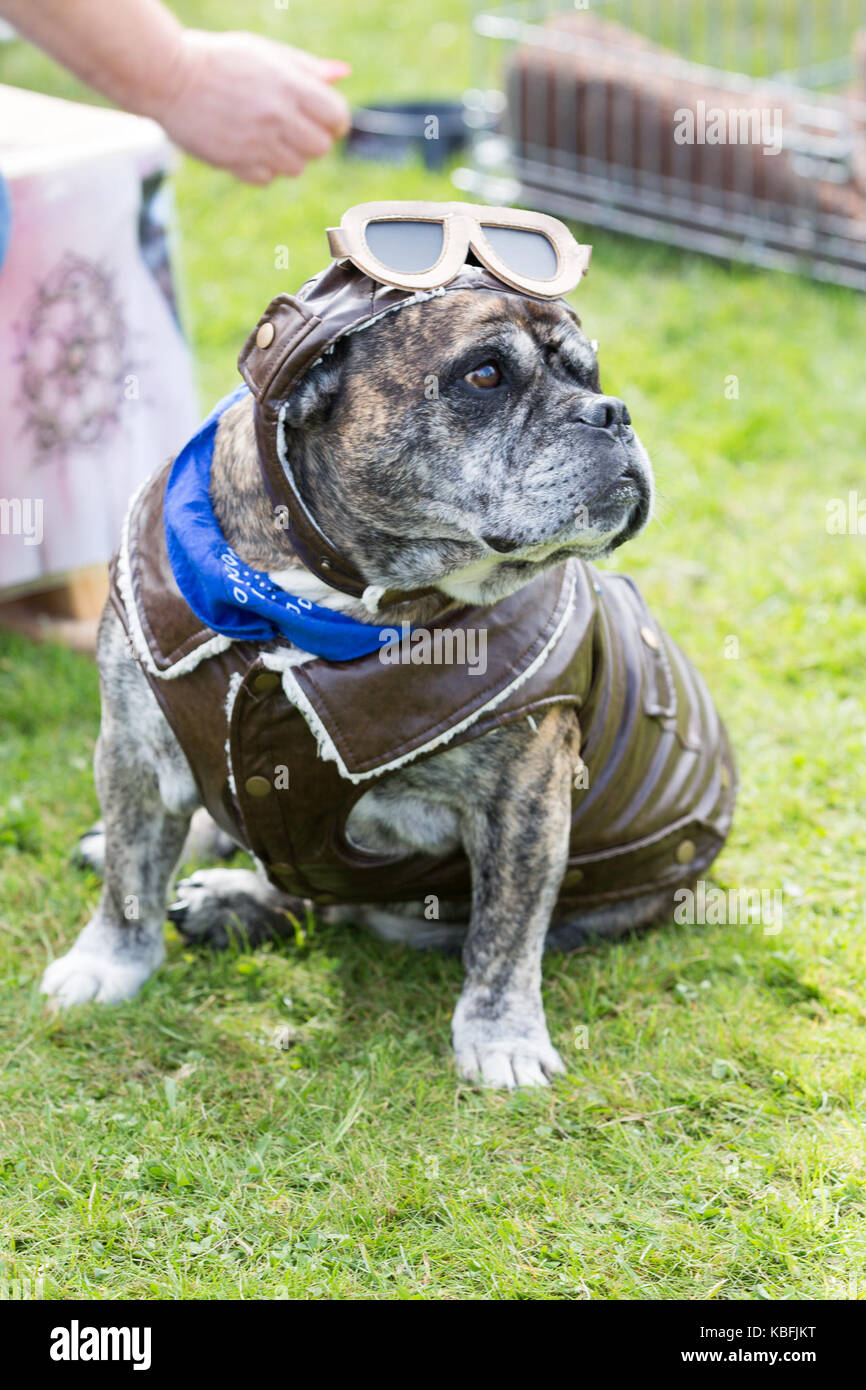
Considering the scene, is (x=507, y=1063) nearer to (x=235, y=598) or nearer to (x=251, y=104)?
(x=235, y=598)

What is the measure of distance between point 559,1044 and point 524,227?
59.7 inches

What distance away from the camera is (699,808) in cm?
314

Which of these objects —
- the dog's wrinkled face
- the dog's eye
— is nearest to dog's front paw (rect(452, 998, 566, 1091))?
the dog's wrinkled face

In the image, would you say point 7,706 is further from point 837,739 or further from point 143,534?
point 837,739

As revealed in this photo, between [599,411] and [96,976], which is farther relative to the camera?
[96,976]

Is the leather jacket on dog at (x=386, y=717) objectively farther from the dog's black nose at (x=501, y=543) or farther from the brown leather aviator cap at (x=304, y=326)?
the brown leather aviator cap at (x=304, y=326)

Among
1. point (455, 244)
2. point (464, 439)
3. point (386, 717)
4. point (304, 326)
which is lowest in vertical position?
point (386, 717)

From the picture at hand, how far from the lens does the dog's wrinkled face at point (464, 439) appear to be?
2346 mm

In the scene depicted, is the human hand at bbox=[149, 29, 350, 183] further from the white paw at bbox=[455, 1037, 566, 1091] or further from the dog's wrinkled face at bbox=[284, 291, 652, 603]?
the white paw at bbox=[455, 1037, 566, 1091]

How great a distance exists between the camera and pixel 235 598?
249 centimetres

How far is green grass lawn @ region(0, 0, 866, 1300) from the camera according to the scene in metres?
2.40

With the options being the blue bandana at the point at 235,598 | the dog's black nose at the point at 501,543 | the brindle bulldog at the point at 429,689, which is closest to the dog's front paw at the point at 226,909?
the brindle bulldog at the point at 429,689

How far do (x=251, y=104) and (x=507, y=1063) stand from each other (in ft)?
6.81

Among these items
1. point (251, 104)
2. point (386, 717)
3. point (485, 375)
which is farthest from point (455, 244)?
point (251, 104)
